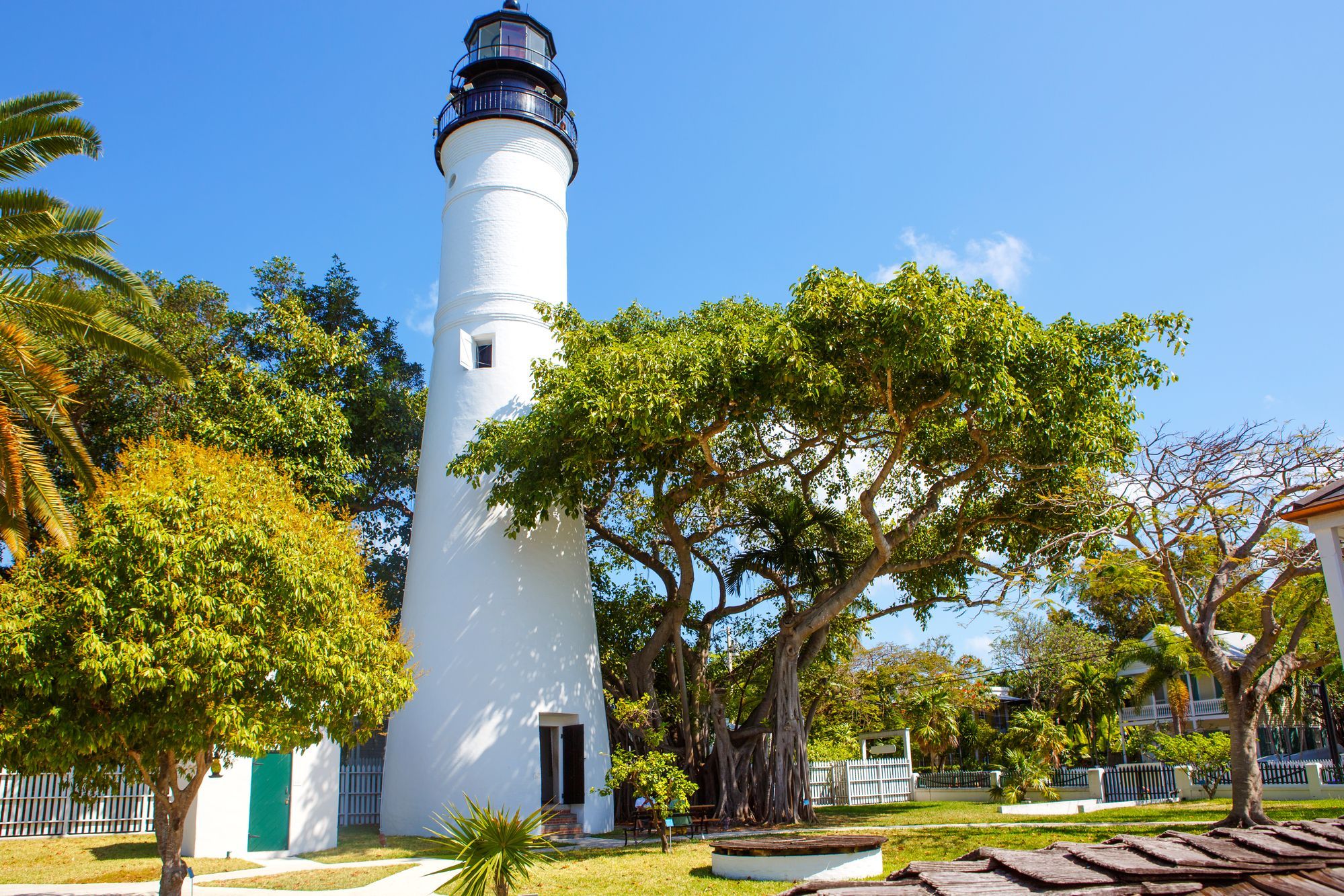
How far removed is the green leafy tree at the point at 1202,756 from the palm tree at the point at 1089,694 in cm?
755

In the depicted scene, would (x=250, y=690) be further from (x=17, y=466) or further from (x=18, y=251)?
(x=18, y=251)

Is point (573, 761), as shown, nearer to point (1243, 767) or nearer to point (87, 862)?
point (87, 862)

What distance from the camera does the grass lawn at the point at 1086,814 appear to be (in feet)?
52.9

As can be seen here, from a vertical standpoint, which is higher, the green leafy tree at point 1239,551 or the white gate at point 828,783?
the green leafy tree at point 1239,551

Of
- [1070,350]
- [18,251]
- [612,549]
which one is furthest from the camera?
[612,549]

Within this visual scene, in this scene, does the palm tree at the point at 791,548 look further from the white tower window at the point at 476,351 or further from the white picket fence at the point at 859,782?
the white picket fence at the point at 859,782

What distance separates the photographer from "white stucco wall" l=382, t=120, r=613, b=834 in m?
17.1

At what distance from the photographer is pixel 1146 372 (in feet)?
54.8

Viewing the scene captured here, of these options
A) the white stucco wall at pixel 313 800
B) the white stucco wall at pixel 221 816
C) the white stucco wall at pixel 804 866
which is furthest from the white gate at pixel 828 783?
the white stucco wall at pixel 221 816

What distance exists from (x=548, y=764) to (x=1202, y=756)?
1466 cm

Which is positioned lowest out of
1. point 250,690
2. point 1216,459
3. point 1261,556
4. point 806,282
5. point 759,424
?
point 250,690

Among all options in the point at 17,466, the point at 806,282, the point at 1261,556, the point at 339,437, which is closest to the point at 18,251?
the point at 17,466

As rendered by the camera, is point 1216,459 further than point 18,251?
Yes

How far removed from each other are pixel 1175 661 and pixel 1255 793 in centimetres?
1538
